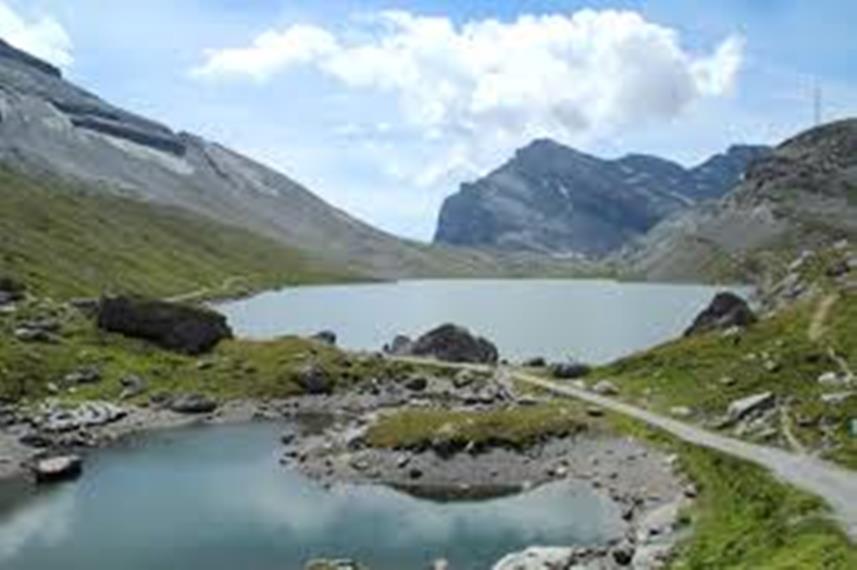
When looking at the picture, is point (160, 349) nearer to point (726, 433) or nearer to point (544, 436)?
point (544, 436)

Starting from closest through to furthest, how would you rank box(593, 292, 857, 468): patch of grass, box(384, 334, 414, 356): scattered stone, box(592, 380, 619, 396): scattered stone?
box(593, 292, 857, 468): patch of grass → box(592, 380, 619, 396): scattered stone → box(384, 334, 414, 356): scattered stone

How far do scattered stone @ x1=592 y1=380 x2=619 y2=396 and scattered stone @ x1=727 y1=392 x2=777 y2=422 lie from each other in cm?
2527

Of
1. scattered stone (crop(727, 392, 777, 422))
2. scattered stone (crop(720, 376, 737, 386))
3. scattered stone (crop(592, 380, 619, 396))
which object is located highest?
scattered stone (crop(720, 376, 737, 386))

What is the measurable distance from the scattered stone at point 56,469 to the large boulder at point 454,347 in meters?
69.6

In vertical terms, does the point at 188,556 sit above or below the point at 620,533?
below

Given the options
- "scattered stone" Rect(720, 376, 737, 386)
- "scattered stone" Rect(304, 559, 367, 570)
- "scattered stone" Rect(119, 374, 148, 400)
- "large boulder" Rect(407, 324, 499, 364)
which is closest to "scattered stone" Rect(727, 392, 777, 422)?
"scattered stone" Rect(720, 376, 737, 386)

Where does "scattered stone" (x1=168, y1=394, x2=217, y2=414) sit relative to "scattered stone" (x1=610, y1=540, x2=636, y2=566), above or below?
below

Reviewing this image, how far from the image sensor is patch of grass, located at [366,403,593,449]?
389 feet

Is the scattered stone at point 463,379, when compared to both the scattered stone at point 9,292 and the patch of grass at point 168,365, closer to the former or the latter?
the patch of grass at point 168,365

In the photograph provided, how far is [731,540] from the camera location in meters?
75.2

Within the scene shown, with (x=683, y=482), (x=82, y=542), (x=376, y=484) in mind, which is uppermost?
(x=683, y=482)

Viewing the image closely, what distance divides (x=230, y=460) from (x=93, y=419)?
2104cm

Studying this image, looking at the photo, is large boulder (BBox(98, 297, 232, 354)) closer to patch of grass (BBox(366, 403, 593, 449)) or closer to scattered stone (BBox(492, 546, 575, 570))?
patch of grass (BBox(366, 403, 593, 449))

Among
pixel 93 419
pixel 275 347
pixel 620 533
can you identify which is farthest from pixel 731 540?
pixel 275 347
